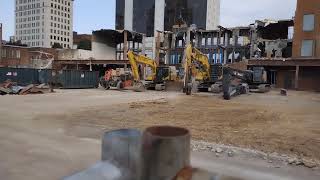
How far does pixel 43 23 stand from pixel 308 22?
13818 cm

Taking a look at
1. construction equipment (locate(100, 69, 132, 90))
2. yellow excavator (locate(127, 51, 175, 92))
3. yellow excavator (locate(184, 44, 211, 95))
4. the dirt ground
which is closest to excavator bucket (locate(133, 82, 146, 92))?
yellow excavator (locate(127, 51, 175, 92))

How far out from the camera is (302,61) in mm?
44406

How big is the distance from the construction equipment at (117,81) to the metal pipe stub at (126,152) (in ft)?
109

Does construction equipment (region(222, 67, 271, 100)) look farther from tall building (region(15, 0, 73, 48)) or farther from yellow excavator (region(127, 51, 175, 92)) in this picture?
tall building (region(15, 0, 73, 48))

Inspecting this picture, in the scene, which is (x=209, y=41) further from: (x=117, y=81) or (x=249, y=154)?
(x=249, y=154)

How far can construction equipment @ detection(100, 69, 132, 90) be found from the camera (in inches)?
A: 1473

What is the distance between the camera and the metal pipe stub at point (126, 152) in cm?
404

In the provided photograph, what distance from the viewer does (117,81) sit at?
37906 millimetres

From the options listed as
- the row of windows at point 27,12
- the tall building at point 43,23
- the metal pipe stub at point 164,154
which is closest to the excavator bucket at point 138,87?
the metal pipe stub at point 164,154

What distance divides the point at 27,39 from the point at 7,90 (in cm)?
15043

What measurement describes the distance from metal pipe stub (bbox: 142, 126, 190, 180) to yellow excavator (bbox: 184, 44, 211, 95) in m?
25.8

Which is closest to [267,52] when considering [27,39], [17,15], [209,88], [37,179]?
[209,88]

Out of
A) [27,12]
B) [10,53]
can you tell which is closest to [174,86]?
[10,53]

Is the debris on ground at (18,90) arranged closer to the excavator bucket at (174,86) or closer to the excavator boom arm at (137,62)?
the excavator boom arm at (137,62)
